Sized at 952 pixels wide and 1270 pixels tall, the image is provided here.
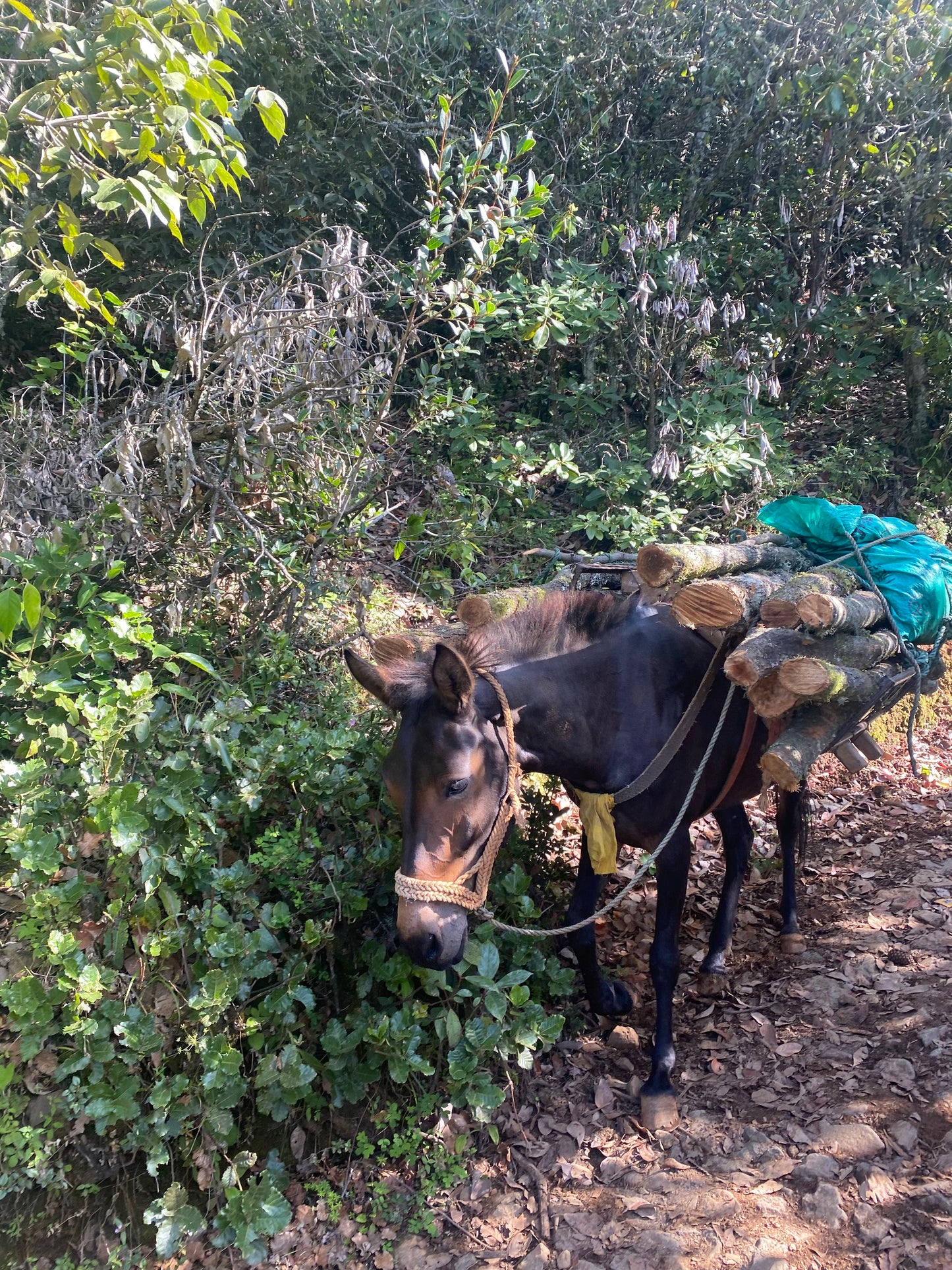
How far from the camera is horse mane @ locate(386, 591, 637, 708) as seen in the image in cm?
280

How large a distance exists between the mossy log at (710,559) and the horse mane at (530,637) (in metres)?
0.29

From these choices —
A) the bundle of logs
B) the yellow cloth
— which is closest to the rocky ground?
the yellow cloth

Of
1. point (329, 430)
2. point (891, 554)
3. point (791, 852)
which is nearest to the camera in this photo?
point (891, 554)

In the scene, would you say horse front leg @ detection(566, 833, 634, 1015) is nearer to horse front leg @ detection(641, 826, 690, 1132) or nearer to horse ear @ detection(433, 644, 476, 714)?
horse front leg @ detection(641, 826, 690, 1132)

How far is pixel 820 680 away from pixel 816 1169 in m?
1.74

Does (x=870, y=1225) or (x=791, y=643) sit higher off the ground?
(x=791, y=643)

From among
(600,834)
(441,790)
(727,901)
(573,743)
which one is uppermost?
(441,790)

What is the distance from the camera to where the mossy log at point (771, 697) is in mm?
2824

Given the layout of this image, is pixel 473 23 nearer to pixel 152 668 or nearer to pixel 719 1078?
pixel 152 668

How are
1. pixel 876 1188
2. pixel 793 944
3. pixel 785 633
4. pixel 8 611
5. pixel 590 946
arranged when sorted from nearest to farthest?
pixel 876 1188 → pixel 8 611 → pixel 785 633 → pixel 590 946 → pixel 793 944

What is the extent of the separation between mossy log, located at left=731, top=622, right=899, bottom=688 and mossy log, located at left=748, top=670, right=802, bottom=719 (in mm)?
48

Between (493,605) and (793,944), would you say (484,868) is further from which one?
(793,944)

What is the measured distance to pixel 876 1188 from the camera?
2.58 m

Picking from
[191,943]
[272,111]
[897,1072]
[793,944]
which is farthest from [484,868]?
[272,111]
